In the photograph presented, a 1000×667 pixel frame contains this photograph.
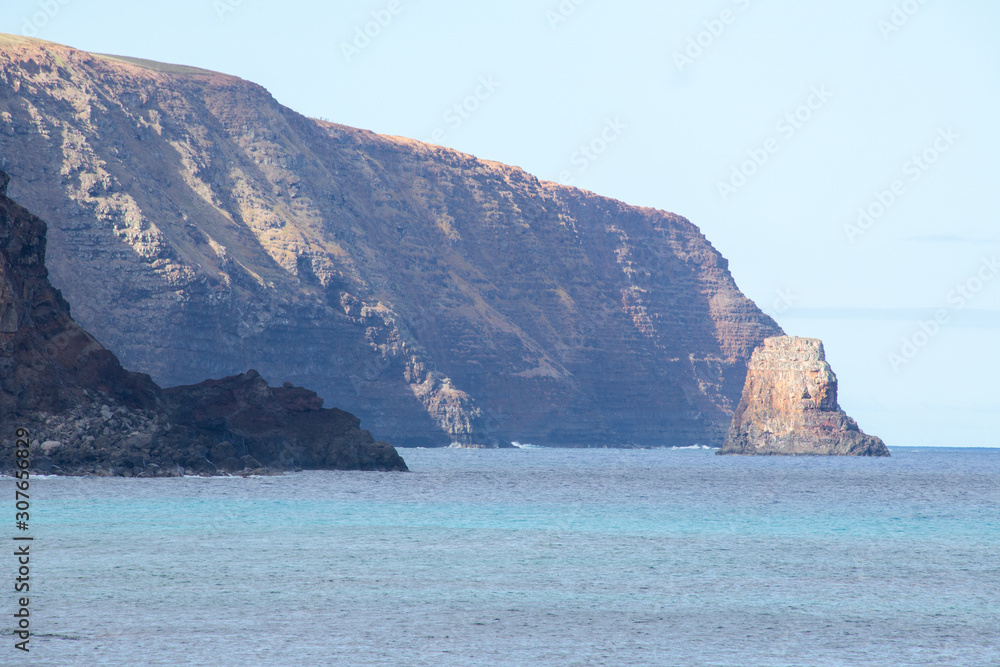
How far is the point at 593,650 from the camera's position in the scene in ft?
82.2

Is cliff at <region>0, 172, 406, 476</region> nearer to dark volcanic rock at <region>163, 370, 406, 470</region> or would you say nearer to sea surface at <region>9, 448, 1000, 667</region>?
dark volcanic rock at <region>163, 370, 406, 470</region>

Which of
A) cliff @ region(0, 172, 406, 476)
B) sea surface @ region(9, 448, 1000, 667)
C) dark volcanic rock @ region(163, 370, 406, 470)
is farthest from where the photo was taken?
dark volcanic rock @ region(163, 370, 406, 470)

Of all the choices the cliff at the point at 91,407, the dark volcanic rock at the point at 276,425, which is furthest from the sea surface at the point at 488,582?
the dark volcanic rock at the point at 276,425

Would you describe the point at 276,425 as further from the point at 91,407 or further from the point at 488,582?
the point at 488,582

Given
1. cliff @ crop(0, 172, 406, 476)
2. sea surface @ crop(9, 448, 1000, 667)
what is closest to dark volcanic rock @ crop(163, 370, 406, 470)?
cliff @ crop(0, 172, 406, 476)

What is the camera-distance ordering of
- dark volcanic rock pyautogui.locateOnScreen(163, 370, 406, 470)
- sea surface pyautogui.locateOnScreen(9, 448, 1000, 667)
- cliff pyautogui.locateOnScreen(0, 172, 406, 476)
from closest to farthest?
sea surface pyautogui.locateOnScreen(9, 448, 1000, 667) → cliff pyautogui.locateOnScreen(0, 172, 406, 476) → dark volcanic rock pyautogui.locateOnScreen(163, 370, 406, 470)

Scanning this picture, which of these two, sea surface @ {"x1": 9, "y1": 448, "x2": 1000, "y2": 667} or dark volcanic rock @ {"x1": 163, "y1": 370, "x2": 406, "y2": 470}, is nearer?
sea surface @ {"x1": 9, "y1": 448, "x2": 1000, "y2": 667}

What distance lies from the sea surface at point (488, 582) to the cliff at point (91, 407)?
30.2ft

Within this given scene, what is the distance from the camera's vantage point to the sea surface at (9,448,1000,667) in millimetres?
25062

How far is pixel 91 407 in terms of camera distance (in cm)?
8125

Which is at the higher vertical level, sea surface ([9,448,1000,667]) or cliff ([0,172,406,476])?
cliff ([0,172,406,476])

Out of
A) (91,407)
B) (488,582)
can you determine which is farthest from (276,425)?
(488,582)

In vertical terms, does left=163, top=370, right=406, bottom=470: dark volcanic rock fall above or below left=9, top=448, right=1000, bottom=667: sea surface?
above

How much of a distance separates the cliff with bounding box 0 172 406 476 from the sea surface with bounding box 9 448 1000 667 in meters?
9.20
